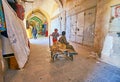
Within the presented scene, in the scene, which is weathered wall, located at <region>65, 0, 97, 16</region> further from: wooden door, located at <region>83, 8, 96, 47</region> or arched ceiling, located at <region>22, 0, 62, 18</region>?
arched ceiling, located at <region>22, 0, 62, 18</region>

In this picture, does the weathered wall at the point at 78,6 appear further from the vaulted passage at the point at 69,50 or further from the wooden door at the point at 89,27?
the wooden door at the point at 89,27

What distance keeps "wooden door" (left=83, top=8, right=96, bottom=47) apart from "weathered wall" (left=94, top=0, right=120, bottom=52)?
436 millimetres

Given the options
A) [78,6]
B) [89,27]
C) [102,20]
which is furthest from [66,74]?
[78,6]

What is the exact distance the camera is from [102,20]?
13.9ft

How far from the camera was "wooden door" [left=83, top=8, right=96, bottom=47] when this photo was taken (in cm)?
510

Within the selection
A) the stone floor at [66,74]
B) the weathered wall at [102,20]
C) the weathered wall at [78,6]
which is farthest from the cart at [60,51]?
the weathered wall at [78,6]

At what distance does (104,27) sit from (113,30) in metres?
0.51

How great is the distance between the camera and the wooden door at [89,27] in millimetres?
5103

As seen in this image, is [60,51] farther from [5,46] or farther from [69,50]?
[5,46]

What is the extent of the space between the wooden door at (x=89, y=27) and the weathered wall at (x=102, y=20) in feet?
1.43

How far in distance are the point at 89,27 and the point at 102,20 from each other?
119cm

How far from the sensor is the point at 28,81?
244 cm

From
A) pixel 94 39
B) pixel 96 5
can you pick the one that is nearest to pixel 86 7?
pixel 96 5

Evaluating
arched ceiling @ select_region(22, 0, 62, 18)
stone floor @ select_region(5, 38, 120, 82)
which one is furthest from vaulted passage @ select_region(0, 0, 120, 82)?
arched ceiling @ select_region(22, 0, 62, 18)
